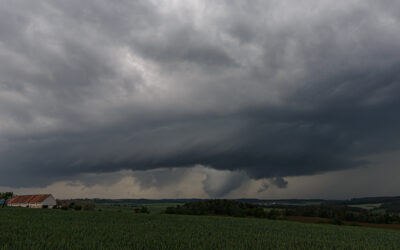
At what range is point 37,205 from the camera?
137125mm

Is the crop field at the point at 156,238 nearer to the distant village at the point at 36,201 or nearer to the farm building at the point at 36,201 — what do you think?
the distant village at the point at 36,201

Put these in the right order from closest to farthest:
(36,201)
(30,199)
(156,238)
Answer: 1. (156,238)
2. (36,201)
3. (30,199)

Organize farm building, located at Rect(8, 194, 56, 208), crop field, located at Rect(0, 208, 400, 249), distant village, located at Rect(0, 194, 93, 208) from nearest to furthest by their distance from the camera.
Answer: crop field, located at Rect(0, 208, 400, 249)
distant village, located at Rect(0, 194, 93, 208)
farm building, located at Rect(8, 194, 56, 208)

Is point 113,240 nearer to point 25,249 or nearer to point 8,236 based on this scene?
point 25,249

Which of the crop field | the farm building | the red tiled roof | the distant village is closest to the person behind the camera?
the crop field

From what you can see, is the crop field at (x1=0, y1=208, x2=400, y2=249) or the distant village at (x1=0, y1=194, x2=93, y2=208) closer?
the crop field at (x1=0, y1=208, x2=400, y2=249)

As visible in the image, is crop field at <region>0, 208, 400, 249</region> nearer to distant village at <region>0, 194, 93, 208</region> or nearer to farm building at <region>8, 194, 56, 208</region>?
distant village at <region>0, 194, 93, 208</region>

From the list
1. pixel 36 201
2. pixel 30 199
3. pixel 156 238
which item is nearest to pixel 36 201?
pixel 36 201

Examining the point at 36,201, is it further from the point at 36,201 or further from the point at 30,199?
the point at 30,199

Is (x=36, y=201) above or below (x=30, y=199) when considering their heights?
below

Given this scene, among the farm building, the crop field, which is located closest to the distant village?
the farm building

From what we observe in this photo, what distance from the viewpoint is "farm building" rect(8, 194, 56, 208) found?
138 m

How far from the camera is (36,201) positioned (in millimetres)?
138375

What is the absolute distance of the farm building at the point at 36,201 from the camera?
137625 millimetres
